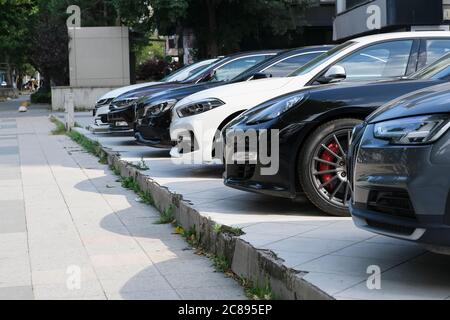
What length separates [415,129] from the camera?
361 centimetres

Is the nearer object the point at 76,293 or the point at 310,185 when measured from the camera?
the point at 76,293

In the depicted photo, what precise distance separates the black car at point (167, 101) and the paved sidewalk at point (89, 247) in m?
0.94

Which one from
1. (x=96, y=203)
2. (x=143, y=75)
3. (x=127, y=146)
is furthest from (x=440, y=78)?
(x=143, y=75)

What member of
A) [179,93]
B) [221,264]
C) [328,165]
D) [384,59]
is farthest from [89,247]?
[179,93]

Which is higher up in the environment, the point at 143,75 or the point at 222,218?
the point at 143,75

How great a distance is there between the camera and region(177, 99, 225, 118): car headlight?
25.5 feet

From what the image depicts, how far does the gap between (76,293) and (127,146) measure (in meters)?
8.23

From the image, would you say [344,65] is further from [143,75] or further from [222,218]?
[143,75]

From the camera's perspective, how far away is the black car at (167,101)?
8664mm

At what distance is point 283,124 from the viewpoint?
5715 mm

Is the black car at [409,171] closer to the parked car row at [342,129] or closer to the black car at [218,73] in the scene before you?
the parked car row at [342,129]

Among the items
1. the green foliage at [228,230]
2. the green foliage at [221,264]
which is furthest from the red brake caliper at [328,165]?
the green foliage at [221,264]

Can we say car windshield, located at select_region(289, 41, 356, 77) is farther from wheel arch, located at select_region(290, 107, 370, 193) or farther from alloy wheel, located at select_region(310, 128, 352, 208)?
alloy wheel, located at select_region(310, 128, 352, 208)

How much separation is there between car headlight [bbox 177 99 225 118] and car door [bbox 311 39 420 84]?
175cm
